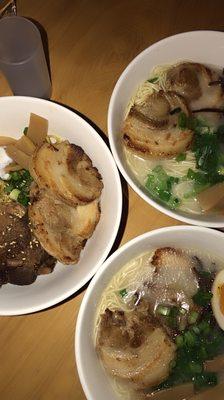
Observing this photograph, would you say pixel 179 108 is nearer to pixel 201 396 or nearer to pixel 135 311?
pixel 135 311

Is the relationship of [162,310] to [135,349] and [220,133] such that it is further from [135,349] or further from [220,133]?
[220,133]

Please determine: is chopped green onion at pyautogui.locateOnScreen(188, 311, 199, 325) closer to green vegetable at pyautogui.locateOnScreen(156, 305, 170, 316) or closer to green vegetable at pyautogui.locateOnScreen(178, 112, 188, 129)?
green vegetable at pyautogui.locateOnScreen(156, 305, 170, 316)

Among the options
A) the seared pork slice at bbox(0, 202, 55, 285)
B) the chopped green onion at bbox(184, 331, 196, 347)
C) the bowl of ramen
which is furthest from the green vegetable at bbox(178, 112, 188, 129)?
the chopped green onion at bbox(184, 331, 196, 347)

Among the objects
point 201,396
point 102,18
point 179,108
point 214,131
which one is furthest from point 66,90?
point 201,396

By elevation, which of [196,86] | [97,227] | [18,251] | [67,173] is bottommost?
[18,251]

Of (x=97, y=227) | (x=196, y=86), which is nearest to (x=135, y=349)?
(x=97, y=227)

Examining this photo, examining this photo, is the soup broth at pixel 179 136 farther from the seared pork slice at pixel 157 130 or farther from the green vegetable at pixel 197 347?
the green vegetable at pixel 197 347
